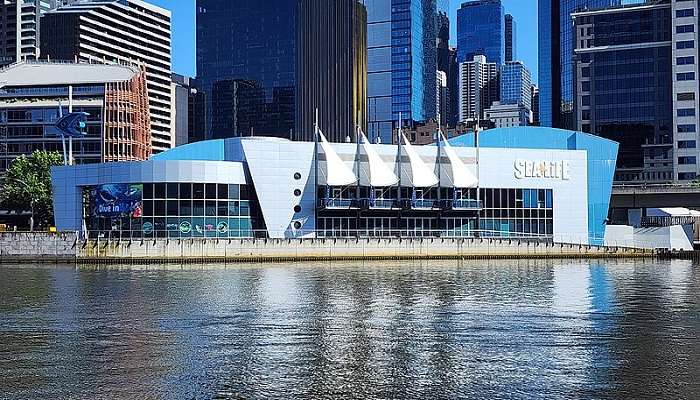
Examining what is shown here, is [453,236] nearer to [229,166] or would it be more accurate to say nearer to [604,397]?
[229,166]

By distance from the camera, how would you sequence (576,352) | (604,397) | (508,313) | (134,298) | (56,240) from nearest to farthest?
(604,397) → (576,352) → (508,313) → (134,298) → (56,240)

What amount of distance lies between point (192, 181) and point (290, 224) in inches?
533

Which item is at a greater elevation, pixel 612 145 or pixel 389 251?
pixel 612 145

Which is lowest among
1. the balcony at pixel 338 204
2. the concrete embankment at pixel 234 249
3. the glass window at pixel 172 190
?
the concrete embankment at pixel 234 249

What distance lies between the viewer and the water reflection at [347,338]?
38219 mm

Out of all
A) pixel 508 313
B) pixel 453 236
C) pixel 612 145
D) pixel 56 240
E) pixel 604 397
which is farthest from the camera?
pixel 612 145

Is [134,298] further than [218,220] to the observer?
No

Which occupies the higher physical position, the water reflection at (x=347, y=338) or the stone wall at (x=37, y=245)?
the stone wall at (x=37, y=245)

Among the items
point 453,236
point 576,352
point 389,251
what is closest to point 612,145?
point 453,236

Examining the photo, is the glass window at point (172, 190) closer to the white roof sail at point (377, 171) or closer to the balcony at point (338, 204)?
the balcony at point (338, 204)

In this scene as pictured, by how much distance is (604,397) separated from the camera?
1427 inches

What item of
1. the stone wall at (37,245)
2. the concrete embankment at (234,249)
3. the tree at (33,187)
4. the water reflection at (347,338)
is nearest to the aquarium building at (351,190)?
the concrete embankment at (234,249)

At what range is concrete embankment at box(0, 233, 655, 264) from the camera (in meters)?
114

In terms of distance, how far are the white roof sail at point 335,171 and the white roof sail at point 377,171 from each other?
2.65m
